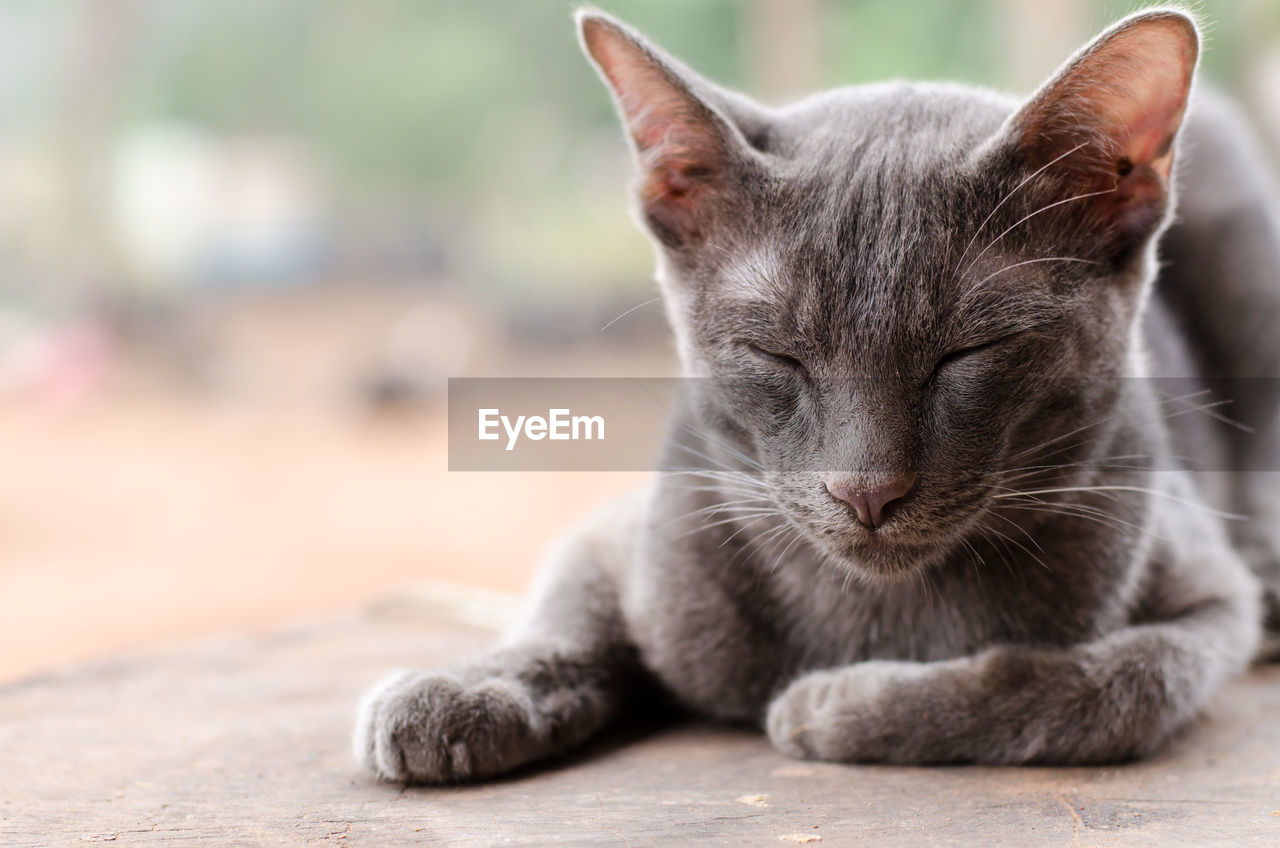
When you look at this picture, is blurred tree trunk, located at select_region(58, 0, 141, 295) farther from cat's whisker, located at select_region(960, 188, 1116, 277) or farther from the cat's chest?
cat's whisker, located at select_region(960, 188, 1116, 277)

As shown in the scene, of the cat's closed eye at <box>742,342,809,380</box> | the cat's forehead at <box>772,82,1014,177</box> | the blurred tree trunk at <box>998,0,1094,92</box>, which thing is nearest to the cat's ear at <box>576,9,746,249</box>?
the cat's forehead at <box>772,82,1014,177</box>

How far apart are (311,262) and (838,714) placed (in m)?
12.3

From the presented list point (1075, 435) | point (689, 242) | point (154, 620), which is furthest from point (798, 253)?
point (154, 620)

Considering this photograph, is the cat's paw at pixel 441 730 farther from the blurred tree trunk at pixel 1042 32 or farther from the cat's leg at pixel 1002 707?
the blurred tree trunk at pixel 1042 32

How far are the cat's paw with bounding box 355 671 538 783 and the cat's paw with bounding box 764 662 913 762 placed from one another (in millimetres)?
321

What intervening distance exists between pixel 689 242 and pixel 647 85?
8.5 inches

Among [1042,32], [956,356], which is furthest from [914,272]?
[1042,32]

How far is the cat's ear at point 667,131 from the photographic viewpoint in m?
1.46

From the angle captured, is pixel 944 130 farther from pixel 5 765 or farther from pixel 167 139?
pixel 167 139

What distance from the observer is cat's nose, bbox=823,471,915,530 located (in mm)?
1312

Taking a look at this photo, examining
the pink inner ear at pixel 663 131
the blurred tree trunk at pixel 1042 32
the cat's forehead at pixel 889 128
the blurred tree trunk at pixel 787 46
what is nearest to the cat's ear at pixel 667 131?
the pink inner ear at pixel 663 131

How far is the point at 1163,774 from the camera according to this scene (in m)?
1.44

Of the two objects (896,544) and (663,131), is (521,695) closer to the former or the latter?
(896,544)

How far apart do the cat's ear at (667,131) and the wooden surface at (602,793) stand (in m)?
0.70
